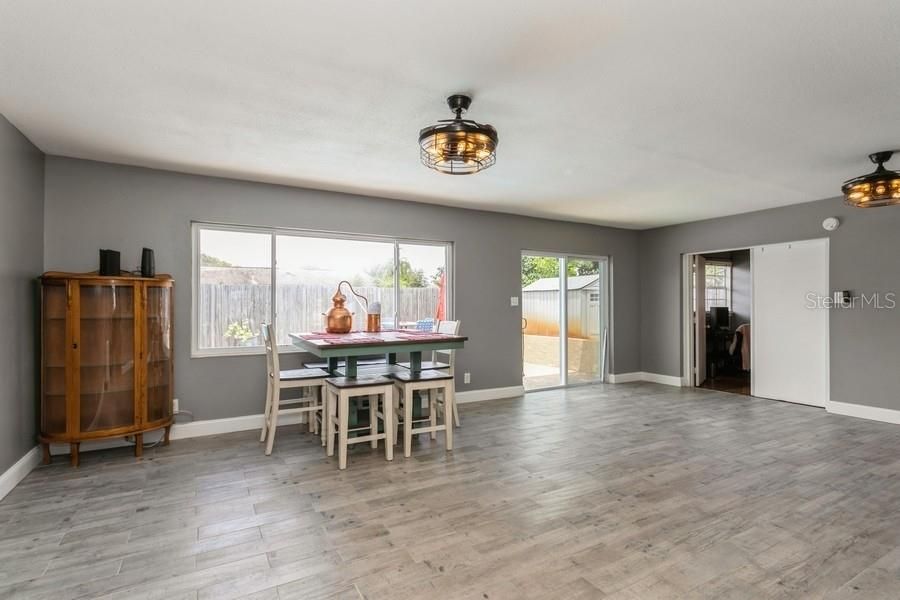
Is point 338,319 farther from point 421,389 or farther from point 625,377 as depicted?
point 625,377

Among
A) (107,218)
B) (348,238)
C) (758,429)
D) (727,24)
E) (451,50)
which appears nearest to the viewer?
(727,24)

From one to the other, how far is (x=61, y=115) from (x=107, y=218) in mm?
1123

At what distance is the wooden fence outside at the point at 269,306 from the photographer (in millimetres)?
4273

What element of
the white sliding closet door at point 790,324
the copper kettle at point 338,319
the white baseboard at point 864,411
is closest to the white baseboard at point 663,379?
the white sliding closet door at point 790,324

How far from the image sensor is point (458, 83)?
2473 mm

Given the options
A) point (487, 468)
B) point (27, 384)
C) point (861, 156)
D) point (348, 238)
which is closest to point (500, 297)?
point (348, 238)

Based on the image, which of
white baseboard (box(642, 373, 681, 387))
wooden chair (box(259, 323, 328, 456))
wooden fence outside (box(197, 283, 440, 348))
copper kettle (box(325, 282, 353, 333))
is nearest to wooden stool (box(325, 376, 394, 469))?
wooden chair (box(259, 323, 328, 456))

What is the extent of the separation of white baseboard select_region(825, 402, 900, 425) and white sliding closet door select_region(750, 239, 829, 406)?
160 millimetres

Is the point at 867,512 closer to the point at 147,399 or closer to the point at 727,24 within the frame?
the point at 727,24

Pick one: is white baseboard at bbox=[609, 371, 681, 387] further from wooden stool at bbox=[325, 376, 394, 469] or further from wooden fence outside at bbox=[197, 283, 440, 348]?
wooden stool at bbox=[325, 376, 394, 469]

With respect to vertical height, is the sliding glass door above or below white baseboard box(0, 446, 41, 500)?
above

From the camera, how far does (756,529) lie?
2.43 m

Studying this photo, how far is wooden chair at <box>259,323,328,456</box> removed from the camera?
3604 mm
